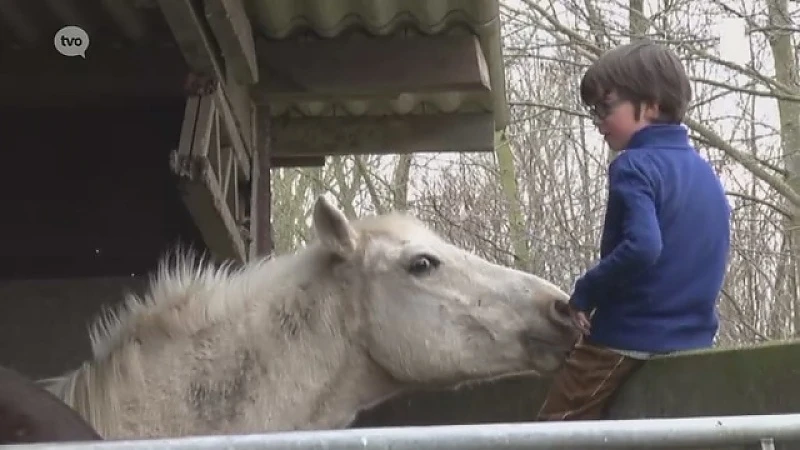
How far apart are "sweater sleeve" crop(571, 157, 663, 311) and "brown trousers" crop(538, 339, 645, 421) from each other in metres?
0.20

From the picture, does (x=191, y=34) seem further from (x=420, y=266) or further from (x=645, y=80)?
(x=645, y=80)

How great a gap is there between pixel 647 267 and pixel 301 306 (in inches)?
53.1

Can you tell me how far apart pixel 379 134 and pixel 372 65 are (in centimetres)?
183

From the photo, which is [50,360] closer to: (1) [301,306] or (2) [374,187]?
(1) [301,306]

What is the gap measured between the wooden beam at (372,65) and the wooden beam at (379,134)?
4.90 feet

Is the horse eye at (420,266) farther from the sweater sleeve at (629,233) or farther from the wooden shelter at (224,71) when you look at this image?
the wooden shelter at (224,71)

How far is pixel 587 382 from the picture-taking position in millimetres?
3588

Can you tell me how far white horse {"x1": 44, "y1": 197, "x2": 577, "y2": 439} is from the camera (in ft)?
12.7

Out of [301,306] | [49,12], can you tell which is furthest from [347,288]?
[49,12]

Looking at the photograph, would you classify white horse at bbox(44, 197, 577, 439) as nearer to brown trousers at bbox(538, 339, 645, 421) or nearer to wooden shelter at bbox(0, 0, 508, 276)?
brown trousers at bbox(538, 339, 645, 421)

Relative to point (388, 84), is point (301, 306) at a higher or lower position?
lower

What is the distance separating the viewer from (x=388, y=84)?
5555mm

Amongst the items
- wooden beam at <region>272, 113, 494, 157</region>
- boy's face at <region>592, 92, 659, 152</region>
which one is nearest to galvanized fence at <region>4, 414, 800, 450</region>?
boy's face at <region>592, 92, 659, 152</region>

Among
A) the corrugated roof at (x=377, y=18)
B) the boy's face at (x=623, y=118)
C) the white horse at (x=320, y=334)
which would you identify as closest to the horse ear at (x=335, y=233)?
the white horse at (x=320, y=334)
